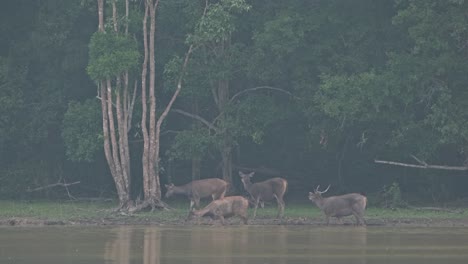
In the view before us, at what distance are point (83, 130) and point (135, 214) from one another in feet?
14.7

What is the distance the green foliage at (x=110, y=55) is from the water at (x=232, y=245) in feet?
19.3

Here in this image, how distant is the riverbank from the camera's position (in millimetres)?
28125

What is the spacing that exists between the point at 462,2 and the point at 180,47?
8903 millimetres

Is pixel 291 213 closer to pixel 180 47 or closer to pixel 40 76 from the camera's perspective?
pixel 180 47

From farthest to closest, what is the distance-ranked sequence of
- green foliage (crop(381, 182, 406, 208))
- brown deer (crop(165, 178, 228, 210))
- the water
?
green foliage (crop(381, 182, 406, 208)), brown deer (crop(165, 178, 228, 210)), the water

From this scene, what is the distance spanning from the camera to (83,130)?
111ft

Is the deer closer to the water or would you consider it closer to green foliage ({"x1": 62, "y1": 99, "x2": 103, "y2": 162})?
the water

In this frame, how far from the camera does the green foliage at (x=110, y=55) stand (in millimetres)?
31438

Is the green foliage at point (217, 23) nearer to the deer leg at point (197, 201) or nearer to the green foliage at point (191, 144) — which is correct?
the green foliage at point (191, 144)

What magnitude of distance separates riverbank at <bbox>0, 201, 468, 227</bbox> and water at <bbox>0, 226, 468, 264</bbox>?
46.7 inches

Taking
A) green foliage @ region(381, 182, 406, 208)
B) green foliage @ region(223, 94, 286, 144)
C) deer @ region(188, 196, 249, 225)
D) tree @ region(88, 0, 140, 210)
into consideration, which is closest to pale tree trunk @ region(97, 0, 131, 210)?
tree @ region(88, 0, 140, 210)

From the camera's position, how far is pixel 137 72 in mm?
33562

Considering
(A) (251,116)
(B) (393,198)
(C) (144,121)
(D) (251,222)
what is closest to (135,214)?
(C) (144,121)

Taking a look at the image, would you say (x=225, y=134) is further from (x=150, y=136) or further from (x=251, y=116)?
(x=150, y=136)
